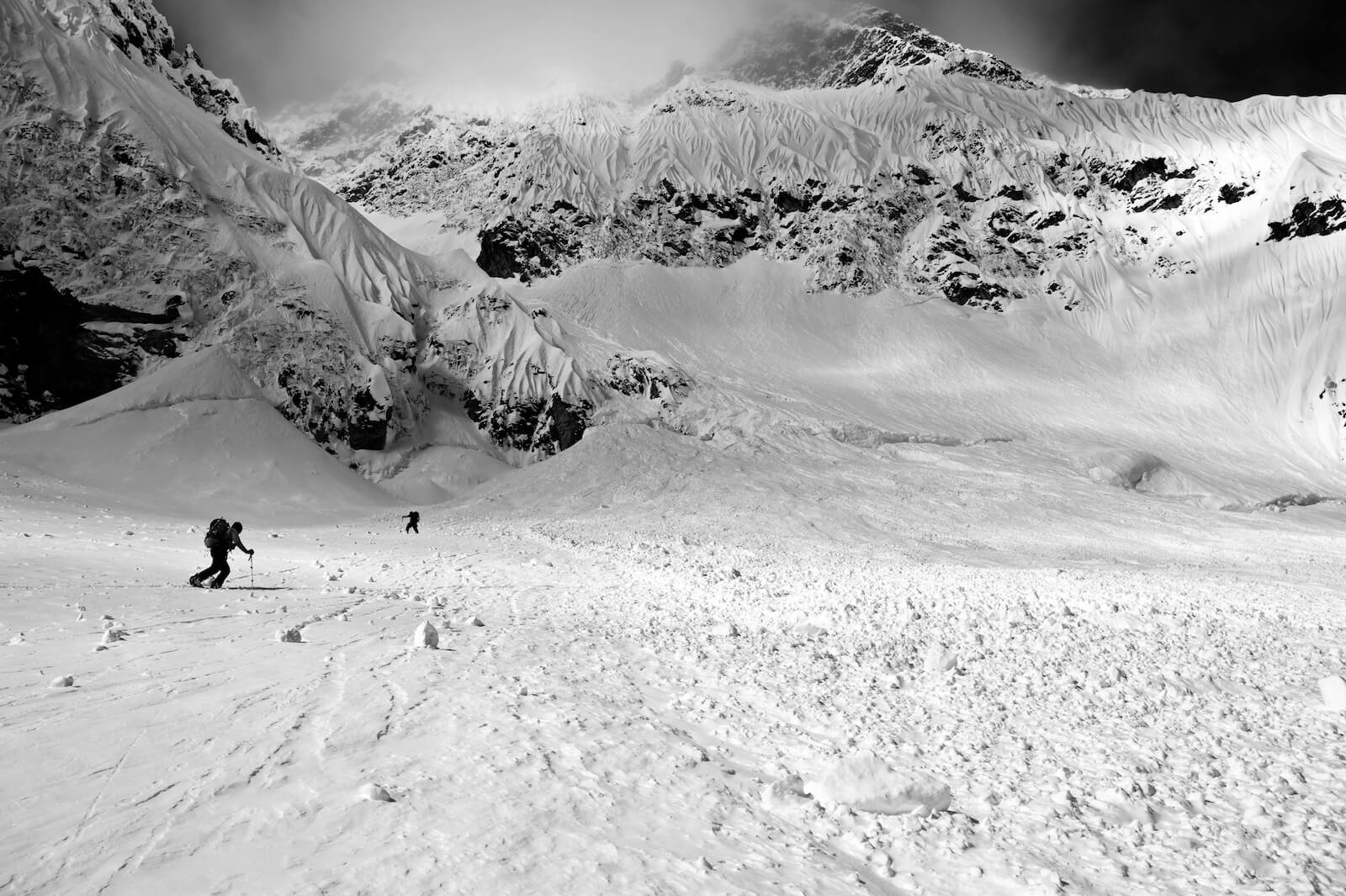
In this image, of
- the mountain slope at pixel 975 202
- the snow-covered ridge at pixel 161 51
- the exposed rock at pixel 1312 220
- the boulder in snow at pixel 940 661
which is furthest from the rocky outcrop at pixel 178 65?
the exposed rock at pixel 1312 220

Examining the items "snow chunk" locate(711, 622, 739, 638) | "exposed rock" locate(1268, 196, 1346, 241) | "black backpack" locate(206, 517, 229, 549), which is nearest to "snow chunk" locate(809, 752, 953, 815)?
"snow chunk" locate(711, 622, 739, 638)

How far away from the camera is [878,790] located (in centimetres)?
498

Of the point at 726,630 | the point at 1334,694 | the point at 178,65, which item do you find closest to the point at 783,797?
the point at 726,630

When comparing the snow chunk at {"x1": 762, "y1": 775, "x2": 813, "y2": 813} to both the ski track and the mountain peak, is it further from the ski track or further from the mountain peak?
the mountain peak

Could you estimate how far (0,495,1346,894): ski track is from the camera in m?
4.05

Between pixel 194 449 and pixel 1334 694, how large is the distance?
50.0m

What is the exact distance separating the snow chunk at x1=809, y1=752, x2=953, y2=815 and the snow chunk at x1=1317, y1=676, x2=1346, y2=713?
5.47 m

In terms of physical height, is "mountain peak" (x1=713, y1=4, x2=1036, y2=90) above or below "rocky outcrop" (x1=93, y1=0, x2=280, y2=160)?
above

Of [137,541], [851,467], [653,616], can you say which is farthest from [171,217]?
[653,616]

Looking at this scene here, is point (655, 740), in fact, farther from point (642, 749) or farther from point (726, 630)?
point (726, 630)

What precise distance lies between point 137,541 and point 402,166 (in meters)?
145

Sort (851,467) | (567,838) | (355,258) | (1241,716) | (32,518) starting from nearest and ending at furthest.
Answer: (567,838) < (1241,716) < (32,518) < (851,467) < (355,258)

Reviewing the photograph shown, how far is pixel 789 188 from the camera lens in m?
123

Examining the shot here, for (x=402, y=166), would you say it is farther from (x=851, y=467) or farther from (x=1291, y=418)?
(x=1291, y=418)
